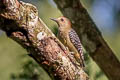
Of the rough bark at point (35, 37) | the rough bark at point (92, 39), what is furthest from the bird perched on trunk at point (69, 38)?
the rough bark at point (35, 37)

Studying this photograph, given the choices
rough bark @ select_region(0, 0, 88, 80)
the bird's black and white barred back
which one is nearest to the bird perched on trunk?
the bird's black and white barred back

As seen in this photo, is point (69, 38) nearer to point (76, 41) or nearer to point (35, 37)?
point (76, 41)

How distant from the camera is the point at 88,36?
516 cm

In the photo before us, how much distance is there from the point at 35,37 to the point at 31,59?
9.23ft

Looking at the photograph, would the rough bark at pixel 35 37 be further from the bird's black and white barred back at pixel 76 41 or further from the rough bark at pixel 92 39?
the bird's black and white barred back at pixel 76 41

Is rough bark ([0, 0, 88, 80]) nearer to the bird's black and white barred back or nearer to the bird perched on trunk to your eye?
the bird perched on trunk

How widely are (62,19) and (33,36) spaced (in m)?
3.34

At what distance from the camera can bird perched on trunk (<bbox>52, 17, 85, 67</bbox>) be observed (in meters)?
6.28

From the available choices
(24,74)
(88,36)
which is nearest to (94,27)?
(88,36)

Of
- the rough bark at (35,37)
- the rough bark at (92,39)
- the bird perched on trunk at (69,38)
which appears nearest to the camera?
the rough bark at (35,37)

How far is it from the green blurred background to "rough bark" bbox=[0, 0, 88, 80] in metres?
1.01

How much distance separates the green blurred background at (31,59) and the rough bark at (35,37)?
101 centimetres

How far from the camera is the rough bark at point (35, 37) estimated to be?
11.5 ft

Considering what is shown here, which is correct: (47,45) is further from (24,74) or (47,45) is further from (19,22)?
(24,74)
